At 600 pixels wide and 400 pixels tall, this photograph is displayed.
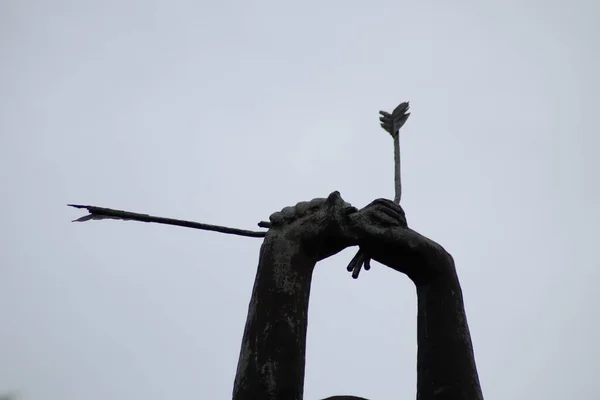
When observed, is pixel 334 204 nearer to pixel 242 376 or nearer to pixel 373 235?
pixel 373 235

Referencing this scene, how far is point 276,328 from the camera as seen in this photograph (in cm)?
395

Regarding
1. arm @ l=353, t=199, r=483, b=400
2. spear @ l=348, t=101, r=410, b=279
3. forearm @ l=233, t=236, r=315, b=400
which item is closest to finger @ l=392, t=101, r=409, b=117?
spear @ l=348, t=101, r=410, b=279

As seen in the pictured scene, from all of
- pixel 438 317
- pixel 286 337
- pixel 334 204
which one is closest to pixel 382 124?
pixel 334 204

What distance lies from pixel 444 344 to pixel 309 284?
989 mm

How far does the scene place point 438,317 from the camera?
4.26 metres

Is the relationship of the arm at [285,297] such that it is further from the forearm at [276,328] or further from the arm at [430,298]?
the arm at [430,298]

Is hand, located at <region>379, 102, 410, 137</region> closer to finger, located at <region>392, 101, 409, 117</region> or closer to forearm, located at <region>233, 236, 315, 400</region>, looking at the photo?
finger, located at <region>392, 101, 409, 117</region>

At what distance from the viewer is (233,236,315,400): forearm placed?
3750mm

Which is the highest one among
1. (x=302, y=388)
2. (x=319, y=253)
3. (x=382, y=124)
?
(x=382, y=124)

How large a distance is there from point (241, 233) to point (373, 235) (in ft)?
3.50

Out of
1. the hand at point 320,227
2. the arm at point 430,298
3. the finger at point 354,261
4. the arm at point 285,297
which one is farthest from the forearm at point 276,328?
the arm at point 430,298

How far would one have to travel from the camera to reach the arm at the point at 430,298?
4059mm

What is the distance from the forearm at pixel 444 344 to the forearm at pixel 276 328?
85 cm

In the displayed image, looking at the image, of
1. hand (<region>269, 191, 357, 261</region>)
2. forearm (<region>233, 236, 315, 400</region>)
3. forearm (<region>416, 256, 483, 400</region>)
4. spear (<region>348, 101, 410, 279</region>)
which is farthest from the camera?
spear (<region>348, 101, 410, 279</region>)
